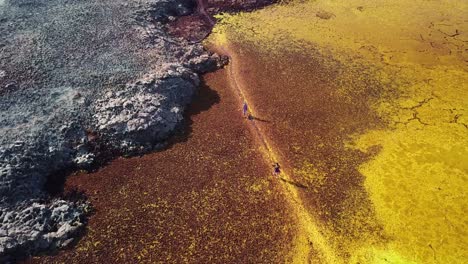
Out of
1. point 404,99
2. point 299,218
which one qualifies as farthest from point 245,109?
point 404,99

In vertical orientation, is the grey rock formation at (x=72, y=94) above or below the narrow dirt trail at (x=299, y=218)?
above

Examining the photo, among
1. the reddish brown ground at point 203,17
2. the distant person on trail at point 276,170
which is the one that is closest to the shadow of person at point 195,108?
the distant person on trail at point 276,170

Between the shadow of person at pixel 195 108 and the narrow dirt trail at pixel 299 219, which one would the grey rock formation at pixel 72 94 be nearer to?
the shadow of person at pixel 195 108

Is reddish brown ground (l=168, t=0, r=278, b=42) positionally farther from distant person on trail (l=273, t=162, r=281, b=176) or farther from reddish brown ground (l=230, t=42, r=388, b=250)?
distant person on trail (l=273, t=162, r=281, b=176)

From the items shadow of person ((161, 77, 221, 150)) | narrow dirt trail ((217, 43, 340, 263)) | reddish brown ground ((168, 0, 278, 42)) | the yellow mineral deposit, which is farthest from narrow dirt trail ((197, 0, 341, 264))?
reddish brown ground ((168, 0, 278, 42))

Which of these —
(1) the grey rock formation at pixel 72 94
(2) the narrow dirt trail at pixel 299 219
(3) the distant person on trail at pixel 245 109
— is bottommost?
(2) the narrow dirt trail at pixel 299 219

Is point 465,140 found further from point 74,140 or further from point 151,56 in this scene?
point 74,140

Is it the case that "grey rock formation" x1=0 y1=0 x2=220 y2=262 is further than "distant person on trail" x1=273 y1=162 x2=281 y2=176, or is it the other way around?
"distant person on trail" x1=273 y1=162 x2=281 y2=176

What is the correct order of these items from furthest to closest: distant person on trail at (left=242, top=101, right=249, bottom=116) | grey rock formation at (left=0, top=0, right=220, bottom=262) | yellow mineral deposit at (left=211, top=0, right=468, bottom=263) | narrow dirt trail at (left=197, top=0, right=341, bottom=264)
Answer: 1. distant person on trail at (left=242, top=101, right=249, bottom=116)
2. yellow mineral deposit at (left=211, top=0, right=468, bottom=263)
3. grey rock formation at (left=0, top=0, right=220, bottom=262)
4. narrow dirt trail at (left=197, top=0, right=341, bottom=264)
